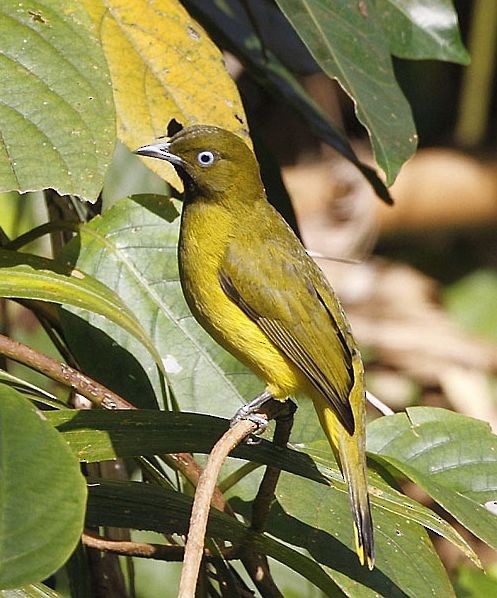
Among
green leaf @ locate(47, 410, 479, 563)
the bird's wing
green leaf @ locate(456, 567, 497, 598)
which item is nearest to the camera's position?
green leaf @ locate(47, 410, 479, 563)

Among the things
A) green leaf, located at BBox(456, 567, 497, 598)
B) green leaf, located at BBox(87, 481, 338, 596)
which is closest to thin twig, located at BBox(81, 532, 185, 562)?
green leaf, located at BBox(87, 481, 338, 596)

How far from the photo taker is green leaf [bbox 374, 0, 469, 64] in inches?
101

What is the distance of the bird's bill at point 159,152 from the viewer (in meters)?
2.07

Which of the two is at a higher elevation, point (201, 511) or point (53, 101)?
point (53, 101)

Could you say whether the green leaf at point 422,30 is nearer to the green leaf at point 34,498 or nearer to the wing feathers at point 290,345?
A: the wing feathers at point 290,345

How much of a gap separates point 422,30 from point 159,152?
Result: 728 mm

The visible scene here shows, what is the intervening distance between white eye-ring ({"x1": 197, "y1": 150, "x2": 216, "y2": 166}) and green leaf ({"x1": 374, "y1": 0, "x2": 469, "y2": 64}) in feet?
1.64

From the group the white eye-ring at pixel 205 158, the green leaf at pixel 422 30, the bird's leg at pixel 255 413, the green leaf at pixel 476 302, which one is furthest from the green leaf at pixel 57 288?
the green leaf at pixel 476 302

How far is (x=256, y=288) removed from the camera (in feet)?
7.59

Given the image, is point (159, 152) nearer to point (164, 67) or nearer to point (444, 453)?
point (164, 67)

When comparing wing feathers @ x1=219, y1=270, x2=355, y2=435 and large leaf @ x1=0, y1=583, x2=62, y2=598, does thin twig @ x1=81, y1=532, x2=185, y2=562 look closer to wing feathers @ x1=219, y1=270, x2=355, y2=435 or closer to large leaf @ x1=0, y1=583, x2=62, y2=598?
large leaf @ x1=0, y1=583, x2=62, y2=598

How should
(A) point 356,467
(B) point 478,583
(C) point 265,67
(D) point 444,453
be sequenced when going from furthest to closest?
(B) point 478,583 < (C) point 265,67 < (D) point 444,453 < (A) point 356,467

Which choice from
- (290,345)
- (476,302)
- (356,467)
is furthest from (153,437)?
(476,302)

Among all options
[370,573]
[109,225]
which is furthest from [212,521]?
[109,225]
